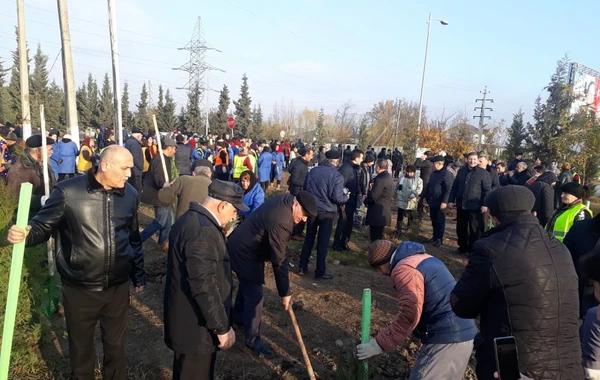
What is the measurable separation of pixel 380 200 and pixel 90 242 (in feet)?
18.4

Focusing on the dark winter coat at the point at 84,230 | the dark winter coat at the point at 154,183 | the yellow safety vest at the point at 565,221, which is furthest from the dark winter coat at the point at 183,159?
the yellow safety vest at the point at 565,221

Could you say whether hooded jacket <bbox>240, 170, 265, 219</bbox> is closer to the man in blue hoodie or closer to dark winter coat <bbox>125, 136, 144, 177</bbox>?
the man in blue hoodie

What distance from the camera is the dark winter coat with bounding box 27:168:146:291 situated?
280cm

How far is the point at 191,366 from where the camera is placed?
277 cm

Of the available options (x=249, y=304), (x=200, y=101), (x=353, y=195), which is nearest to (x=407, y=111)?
(x=200, y=101)

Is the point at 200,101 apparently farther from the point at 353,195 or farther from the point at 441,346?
the point at 441,346

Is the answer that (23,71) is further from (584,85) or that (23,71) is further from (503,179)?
(584,85)

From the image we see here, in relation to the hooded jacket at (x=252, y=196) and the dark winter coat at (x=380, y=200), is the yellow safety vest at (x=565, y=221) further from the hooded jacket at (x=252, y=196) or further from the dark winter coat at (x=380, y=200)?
the hooded jacket at (x=252, y=196)

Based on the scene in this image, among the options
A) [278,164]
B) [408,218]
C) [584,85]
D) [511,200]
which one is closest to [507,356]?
[511,200]

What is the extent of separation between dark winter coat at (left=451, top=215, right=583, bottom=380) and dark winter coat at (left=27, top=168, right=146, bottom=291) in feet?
7.57

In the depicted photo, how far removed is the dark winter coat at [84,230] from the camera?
9.20 ft

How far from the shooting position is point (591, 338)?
2.92 metres

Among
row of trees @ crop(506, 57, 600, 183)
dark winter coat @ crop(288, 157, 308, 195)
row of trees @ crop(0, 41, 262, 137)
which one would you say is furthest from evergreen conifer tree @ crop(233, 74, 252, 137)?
dark winter coat @ crop(288, 157, 308, 195)

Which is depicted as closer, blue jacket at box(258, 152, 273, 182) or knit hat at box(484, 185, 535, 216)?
knit hat at box(484, 185, 535, 216)
